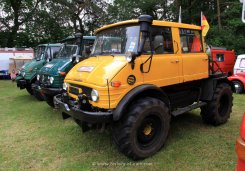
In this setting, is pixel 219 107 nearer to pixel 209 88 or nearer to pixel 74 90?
pixel 209 88

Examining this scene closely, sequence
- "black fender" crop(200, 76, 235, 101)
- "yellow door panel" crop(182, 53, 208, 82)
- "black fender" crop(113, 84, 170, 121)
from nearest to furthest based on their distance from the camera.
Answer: "black fender" crop(113, 84, 170, 121) < "yellow door panel" crop(182, 53, 208, 82) < "black fender" crop(200, 76, 235, 101)

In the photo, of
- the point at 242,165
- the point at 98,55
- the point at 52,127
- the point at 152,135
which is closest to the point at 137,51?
the point at 98,55

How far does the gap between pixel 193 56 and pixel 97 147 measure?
264cm

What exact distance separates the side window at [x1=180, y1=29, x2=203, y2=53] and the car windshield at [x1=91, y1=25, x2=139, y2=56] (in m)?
1.15

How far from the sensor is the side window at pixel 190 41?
203 inches

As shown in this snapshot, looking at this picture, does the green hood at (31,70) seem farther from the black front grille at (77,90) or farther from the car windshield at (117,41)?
the black front grille at (77,90)

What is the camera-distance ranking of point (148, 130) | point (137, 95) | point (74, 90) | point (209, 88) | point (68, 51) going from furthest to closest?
1. point (68, 51)
2. point (209, 88)
3. point (74, 90)
4. point (148, 130)
5. point (137, 95)

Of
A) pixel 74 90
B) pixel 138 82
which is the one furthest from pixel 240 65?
pixel 74 90

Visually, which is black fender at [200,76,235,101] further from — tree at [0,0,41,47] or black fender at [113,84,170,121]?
tree at [0,0,41,47]

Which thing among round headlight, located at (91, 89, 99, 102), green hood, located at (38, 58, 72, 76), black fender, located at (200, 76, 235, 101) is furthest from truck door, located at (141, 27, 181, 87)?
green hood, located at (38, 58, 72, 76)

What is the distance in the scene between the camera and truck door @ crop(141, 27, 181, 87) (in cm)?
Answer: 444

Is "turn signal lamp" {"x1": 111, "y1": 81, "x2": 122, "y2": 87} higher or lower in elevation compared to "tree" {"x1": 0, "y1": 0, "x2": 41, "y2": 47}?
lower

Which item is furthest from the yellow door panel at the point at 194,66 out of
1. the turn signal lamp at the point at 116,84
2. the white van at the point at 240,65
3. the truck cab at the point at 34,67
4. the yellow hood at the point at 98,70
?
the white van at the point at 240,65

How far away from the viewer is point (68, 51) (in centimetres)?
816
